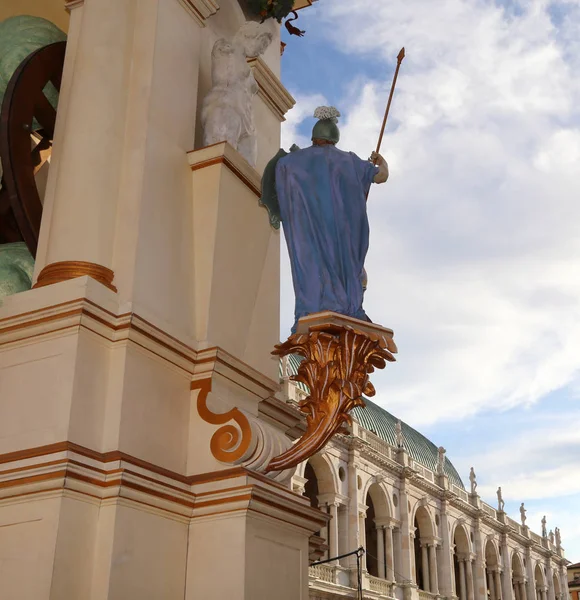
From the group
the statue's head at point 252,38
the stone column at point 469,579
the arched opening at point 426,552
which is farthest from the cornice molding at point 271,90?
the stone column at point 469,579

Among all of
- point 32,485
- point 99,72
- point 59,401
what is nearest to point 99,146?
point 99,72

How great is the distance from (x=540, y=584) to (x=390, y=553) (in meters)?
22.3

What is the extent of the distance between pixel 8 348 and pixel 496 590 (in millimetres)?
41805

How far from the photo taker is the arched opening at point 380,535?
30.1 meters

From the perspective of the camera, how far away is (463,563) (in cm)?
3803

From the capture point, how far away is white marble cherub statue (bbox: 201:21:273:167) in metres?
4.58

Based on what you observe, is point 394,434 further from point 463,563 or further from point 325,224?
point 325,224

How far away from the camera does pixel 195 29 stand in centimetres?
474

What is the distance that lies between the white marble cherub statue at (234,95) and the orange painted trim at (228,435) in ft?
4.89

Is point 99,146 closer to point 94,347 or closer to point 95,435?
point 94,347


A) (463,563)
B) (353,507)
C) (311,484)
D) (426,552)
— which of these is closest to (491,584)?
(463,563)

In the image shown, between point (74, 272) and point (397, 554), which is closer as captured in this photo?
point (74, 272)

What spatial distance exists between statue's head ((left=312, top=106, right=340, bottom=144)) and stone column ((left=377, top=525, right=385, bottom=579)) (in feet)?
91.2

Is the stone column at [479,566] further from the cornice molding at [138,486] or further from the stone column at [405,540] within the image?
the cornice molding at [138,486]
